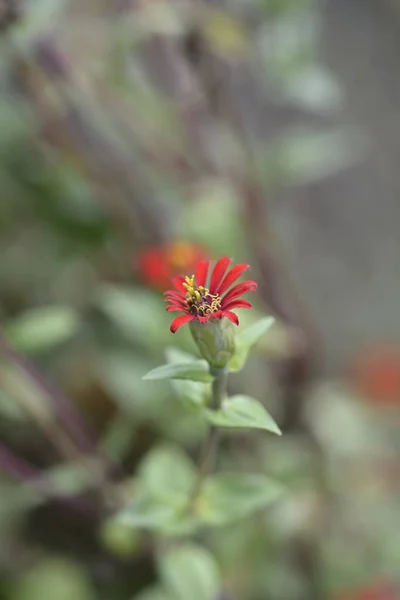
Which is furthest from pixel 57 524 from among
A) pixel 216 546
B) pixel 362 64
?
pixel 362 64

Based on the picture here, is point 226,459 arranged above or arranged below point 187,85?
below

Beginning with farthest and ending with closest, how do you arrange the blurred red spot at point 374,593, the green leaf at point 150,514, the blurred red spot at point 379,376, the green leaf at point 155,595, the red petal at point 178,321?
the blurred red spot at point 379,376, the blurred red spot at point 374,593, the green leaf at point 155,595, the green leaf at point 150,514, the red petal at point 178,321

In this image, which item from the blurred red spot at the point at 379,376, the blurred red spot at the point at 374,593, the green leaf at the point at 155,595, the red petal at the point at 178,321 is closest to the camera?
the red petal at the point at 178,321

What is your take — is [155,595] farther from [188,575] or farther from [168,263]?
[168,263]

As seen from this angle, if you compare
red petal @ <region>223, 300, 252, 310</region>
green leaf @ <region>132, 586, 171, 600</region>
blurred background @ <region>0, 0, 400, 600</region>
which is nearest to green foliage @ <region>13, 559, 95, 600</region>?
blurred background @ <region>0, 0, 400, 600</region>

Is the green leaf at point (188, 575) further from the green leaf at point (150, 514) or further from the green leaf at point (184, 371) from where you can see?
the green leaf at point (184, 371)

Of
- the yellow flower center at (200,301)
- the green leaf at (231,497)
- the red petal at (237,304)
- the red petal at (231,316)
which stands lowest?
the green leaf at (231,497)

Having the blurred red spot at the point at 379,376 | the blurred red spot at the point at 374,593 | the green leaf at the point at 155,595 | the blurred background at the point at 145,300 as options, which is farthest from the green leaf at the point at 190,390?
the blurred red spot at the point at 379,376

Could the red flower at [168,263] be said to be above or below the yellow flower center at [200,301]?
above

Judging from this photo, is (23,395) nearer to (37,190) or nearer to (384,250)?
(37,190)
